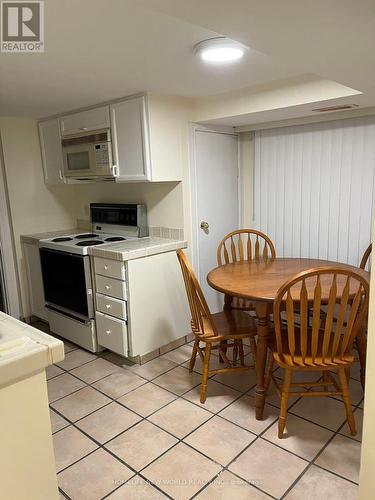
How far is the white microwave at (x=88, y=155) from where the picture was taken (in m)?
3.03

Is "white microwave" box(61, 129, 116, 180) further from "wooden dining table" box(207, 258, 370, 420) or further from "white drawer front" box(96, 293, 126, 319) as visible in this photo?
"wooden dining table" box(207, 258, 370, 420)

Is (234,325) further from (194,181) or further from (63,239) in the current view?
(63,239)

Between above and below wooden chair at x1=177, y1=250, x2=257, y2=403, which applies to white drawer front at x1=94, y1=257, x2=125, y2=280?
above

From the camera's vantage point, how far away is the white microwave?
3.03 meters

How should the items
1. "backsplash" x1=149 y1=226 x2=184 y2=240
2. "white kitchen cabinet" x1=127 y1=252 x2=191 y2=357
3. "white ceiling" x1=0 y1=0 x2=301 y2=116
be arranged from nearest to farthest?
"white ceiling" x1=0 y1=0 x2=301 y2=116 → "white kitchen cabinet" x1=127 y1=252 x2=191 y2=357 → "backsplash" x1=149 y1=226 x2=184 y2=240

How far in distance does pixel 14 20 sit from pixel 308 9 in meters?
1.15

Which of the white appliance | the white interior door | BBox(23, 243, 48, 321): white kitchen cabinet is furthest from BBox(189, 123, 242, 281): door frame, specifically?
BBox(23, 243, 48, 321): white kitchen cabinet

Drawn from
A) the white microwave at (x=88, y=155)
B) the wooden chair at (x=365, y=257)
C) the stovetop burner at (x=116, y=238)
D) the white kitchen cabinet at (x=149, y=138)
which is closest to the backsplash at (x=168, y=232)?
the stovetop burner at (x=116, y=238)

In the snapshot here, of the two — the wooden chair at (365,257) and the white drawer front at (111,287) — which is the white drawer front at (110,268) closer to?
the white drawer front at (111,287)

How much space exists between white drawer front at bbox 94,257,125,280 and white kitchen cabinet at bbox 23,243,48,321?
908 mm

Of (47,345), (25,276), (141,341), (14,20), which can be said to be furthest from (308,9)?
(25,276)

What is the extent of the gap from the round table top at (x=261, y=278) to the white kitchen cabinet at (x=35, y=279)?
1.81 m

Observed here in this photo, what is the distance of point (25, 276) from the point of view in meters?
3.73

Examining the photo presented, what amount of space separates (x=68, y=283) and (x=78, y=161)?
1.09 metres
